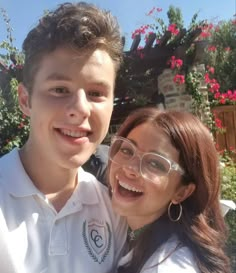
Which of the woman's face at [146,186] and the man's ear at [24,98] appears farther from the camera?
the woman's face at [146,186]

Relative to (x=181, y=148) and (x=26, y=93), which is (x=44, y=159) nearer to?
(x=26, y=93)

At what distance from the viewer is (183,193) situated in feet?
6.06

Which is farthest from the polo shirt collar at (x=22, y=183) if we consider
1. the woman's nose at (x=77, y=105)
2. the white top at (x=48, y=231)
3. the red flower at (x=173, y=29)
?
the red flower at (x=173, y=29)

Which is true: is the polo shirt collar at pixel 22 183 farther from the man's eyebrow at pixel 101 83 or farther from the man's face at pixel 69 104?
the man's eyebrow at pixel 101 83

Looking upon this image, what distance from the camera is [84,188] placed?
174cm

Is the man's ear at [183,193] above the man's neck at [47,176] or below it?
below

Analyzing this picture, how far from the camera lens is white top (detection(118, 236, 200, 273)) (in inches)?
57.0

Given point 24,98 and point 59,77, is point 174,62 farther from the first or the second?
point 59,77

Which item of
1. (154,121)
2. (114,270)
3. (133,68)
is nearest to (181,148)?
(154,121)

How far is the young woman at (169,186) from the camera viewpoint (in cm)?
173

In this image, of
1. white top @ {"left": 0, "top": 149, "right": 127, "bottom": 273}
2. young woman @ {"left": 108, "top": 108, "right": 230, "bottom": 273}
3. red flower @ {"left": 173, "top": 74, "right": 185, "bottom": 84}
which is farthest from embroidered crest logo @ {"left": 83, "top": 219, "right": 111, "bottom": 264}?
red flower @ {"left": 173, "top": 74, "right": 185, "bottom": 84}

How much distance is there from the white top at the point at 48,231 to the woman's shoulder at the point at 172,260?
0.19m

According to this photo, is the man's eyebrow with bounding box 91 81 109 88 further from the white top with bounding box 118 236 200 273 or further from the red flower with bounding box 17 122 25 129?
the red flower with bounding box 17 122 25 129

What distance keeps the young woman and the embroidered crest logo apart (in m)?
0.11
